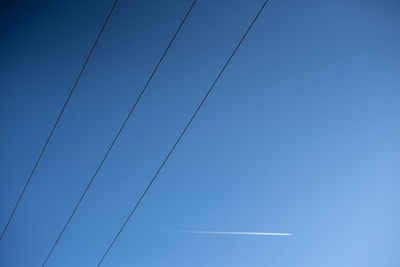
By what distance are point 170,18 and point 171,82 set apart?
37cm

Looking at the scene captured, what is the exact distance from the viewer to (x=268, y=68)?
2.46 metres

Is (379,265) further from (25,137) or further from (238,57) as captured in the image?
(25,137)

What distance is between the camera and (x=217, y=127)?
2529 millimetres

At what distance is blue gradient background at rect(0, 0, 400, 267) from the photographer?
2.40 m

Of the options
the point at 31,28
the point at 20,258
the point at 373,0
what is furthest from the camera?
the point at 20,258

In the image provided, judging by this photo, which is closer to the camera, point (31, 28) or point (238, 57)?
point (238, 57)

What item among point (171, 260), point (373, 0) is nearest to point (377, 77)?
point (373, 0)

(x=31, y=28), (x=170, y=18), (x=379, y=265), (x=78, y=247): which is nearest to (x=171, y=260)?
(x=78, y=247)

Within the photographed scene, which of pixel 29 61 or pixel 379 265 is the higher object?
pixel 29 61

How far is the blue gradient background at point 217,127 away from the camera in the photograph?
2402 mm

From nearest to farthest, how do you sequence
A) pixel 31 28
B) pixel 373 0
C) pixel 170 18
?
1. pixel 373 0
2. pixel 170 18
3. pixel 31 28

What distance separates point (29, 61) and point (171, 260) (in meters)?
1.55

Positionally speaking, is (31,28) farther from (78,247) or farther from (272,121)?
(272,121)

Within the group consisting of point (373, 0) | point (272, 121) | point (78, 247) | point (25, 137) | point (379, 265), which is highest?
point (373, 0)
